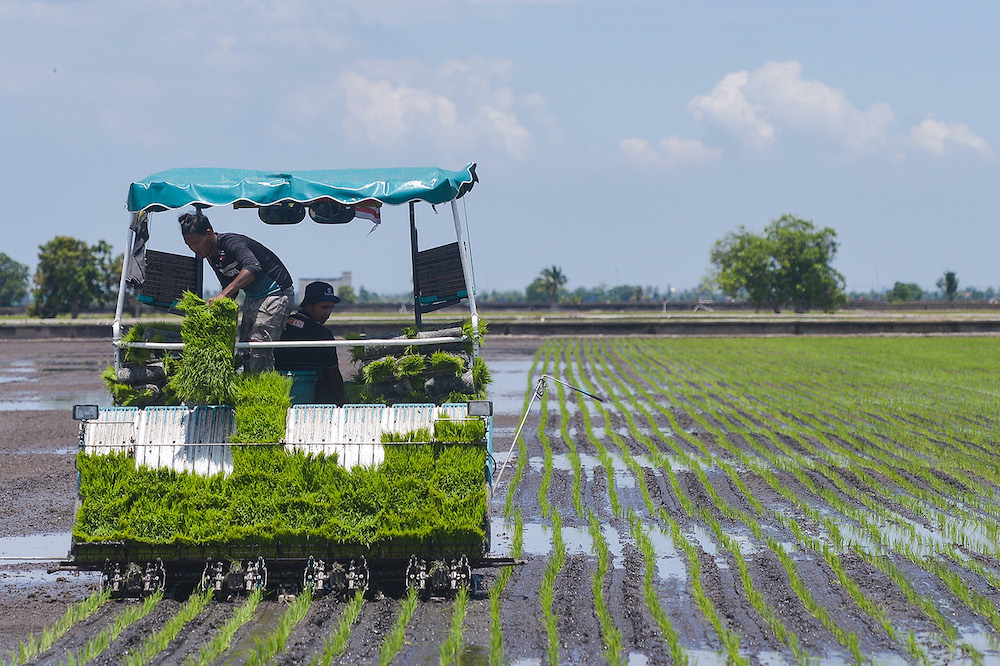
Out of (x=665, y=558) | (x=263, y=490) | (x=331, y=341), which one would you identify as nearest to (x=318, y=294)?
(x=331, y=341)

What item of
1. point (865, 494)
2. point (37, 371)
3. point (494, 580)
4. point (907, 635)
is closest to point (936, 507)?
point (865, 494)

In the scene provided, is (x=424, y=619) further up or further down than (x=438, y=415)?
further down

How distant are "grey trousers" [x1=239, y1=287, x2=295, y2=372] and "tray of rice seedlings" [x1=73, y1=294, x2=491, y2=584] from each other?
2.31 ft

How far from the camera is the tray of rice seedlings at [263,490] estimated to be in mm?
7668

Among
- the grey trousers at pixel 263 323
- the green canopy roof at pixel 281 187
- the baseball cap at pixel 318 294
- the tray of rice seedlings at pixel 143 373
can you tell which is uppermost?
the green canopy roof at pixel 281 187

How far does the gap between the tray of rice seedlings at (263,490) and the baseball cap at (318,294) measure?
1.56m

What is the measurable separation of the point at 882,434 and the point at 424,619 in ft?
36.5

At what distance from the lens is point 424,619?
7406 mm

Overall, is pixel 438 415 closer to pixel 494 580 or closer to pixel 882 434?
pixel 494 580

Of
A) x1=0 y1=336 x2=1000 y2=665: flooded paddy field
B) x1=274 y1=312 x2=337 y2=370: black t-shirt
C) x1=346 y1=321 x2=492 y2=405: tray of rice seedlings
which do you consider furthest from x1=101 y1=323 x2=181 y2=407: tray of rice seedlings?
x1=346 y1=321 x2=492 y2=405: tray of rice seedlings

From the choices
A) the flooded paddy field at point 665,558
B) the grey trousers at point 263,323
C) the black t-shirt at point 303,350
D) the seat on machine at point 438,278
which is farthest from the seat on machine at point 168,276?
the flooded paddy field at point 665,558

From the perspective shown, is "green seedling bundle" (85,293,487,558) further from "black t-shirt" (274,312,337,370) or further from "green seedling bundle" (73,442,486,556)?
"black t-shirt" (274,312,337,370)

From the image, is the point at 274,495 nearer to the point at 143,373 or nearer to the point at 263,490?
the point at 263,490

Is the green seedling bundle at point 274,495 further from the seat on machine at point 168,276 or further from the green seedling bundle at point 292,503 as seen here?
the seat on machine at point 168,276
